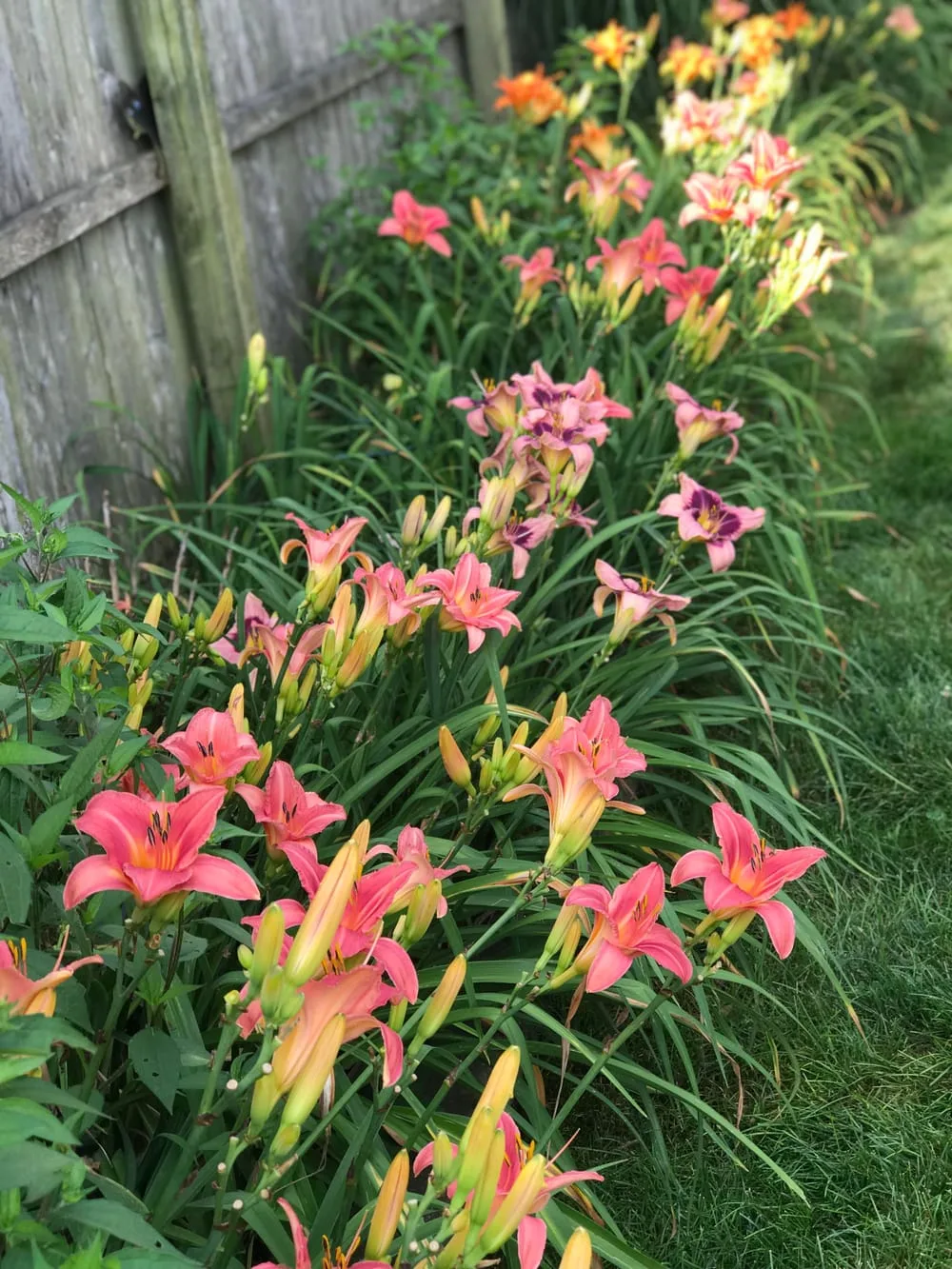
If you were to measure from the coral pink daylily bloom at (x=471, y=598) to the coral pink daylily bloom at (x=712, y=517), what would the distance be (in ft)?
1.54

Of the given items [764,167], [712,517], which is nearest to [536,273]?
[764,167]

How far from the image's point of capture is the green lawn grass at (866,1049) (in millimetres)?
1538

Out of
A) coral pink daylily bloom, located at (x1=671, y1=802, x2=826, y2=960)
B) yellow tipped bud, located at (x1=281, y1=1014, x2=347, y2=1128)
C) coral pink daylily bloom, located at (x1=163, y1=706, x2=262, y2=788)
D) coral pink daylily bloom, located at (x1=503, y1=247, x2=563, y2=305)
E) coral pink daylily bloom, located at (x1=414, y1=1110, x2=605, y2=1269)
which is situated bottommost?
coral pink daylily bloom, located at (x1=414, y1=1110, x2=605, y2=1269)

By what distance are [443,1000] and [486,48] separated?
390cm

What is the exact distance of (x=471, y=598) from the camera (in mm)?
1562

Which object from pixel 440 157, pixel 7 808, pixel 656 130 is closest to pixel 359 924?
pixel 7 808

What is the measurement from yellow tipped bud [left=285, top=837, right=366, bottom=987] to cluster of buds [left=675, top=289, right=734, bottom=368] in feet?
5.51

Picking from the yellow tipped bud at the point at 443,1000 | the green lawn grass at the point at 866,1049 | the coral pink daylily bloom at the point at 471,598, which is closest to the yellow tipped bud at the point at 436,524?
the coral pink daylily bloom at the point at 471,598

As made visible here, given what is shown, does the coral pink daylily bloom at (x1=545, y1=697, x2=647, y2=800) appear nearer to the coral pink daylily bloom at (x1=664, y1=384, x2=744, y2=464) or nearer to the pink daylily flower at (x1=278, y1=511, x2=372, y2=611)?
the pink daylily flower at (x1=278, y1=511, x2=372, y2=611)

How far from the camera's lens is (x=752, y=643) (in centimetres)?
257

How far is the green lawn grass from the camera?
1.54m

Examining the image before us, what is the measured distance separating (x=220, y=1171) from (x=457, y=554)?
93 centimetres

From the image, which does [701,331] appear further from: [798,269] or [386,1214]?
[386,1214]

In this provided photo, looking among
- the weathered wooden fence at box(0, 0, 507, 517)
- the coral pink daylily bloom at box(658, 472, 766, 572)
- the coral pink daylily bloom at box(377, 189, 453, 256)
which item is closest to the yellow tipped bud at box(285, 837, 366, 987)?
the coral pink daylily bloom at box(658, 472, 766, 572)
